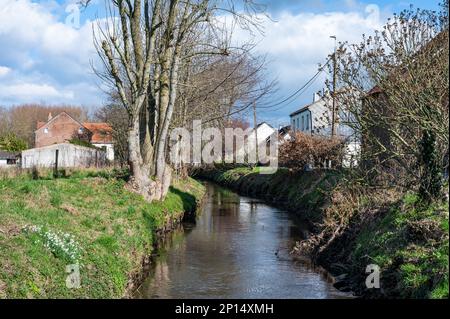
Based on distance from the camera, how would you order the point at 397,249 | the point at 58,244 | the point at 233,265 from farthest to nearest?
the point at 233,265, the point at 397,249, the point at 58,244

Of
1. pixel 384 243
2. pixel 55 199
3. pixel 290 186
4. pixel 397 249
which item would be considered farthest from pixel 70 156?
pixel 397 249

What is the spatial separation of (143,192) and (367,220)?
28.8 feet

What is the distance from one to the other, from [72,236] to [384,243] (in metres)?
6.92

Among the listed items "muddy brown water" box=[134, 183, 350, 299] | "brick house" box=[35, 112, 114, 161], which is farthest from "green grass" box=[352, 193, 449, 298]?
"brick house" box=[35, 112, 114, 161]

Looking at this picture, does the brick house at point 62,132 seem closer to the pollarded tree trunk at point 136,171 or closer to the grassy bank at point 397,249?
the pollarded tree trunk at point 136,171

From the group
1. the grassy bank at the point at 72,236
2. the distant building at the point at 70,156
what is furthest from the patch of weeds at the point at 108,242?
the distant building at the point at 70,156

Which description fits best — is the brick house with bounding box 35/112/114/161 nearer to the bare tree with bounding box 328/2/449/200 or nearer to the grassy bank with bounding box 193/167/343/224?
the grassy bank with bounding box 193/167/343/224

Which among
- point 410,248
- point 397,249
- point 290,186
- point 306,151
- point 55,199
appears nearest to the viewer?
point 410,248

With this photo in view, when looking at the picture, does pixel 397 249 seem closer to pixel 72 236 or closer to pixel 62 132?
pixel 72 236

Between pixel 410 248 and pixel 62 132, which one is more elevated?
pixel 62 132

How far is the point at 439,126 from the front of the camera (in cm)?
1169

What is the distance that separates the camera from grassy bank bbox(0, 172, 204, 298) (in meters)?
8.96

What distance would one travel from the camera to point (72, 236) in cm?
1133
